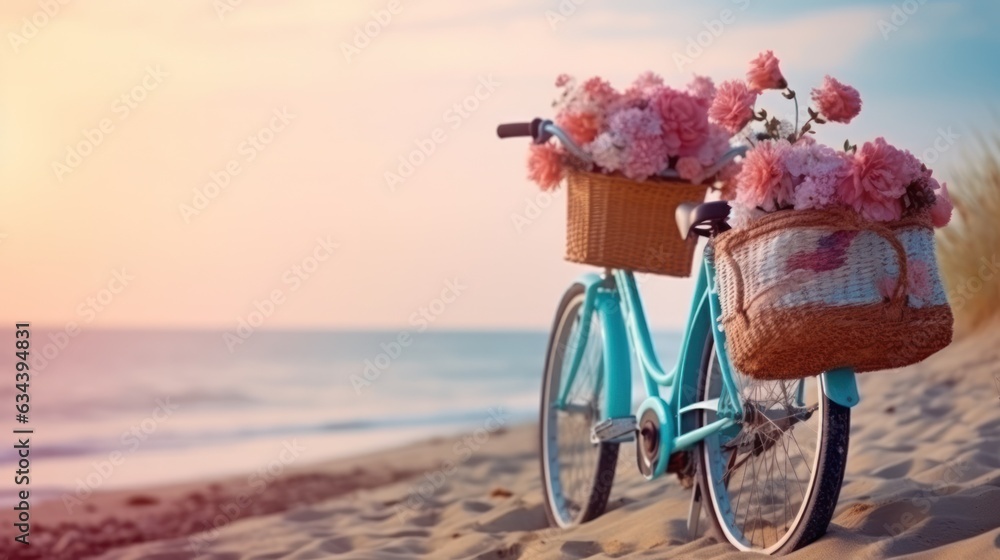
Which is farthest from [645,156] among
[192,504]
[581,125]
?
[192,504]

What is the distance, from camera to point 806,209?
297 centimetres

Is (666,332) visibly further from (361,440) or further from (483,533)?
(483,533)

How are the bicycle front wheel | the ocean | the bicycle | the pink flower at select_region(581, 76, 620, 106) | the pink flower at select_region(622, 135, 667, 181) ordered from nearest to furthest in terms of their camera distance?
1. the bicycle front wheel
2. the bicycle
3. the pink flower at select_region(622, 135, 667, 181)
4. the pink flower at select_region(581, 76, 620, 106)
5. the ocean

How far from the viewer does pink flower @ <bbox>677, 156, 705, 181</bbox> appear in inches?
161

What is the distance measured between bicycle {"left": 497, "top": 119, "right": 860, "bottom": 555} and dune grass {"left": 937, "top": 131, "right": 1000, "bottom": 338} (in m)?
3.57

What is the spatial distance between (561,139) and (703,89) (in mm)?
564

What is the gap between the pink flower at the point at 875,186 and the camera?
2934mm

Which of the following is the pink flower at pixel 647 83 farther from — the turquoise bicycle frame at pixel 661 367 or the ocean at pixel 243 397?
the ocean at pixel 243 397

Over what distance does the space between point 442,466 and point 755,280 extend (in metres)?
5.11

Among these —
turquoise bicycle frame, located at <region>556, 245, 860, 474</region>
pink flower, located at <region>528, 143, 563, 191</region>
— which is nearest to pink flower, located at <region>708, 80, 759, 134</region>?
turquoise bicycle frame, located at <region>556, 245, 860, 474</region>

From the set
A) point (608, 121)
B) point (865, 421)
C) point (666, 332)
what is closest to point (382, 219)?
point (666, 332)

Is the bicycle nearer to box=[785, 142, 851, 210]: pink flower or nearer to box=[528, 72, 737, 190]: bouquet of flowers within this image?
box=[528, 72, 737, 190]: bouquet of flowers

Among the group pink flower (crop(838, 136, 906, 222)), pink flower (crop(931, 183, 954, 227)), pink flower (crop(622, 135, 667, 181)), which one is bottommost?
pink flower (crop(931, 183, 954, 227))

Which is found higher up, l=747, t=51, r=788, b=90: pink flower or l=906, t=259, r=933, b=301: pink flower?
l=747, t=51, r=788, b=90: pink flower
